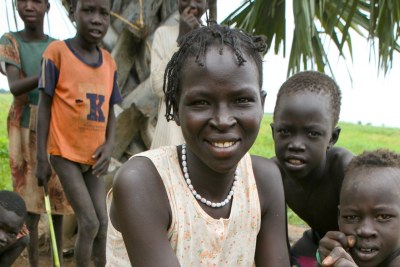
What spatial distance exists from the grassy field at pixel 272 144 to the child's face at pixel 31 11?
3021mm

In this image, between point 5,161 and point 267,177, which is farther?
point 5,161

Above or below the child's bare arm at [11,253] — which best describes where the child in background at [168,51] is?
above

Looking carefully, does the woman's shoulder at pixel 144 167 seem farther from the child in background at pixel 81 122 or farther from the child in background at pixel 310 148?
the child in background at pixel 81 122

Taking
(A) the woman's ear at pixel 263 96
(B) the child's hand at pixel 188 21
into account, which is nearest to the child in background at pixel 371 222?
(A) the woman's ear at pixel 263 96

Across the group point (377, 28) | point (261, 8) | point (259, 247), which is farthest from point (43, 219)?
point (259, 247)

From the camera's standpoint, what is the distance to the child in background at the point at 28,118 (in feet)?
12.9

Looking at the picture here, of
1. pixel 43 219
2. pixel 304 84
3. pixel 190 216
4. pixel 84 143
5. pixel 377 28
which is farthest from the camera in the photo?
pixel 43 219

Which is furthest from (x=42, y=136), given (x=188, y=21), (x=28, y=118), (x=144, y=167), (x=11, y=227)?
(x=144, y=167)

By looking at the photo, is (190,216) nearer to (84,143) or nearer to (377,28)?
(84,143)

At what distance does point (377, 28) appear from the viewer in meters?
4.73

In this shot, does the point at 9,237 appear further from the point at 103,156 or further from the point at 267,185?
the point at 267,185

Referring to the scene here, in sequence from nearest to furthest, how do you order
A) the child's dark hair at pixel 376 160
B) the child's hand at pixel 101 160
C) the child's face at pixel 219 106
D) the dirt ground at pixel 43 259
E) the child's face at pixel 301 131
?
the child's face at pixel 219 106
the child's dark hair at pixel 376 160
the child's face at pixel 301 131
the child's hand at pixel 101 160
the dirt ground at pixel 43 259

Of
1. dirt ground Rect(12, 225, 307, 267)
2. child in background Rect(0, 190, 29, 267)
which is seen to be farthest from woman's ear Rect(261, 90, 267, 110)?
dirt ground Rect(12, 225, 307, 267)

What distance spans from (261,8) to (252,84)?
3091 mm
